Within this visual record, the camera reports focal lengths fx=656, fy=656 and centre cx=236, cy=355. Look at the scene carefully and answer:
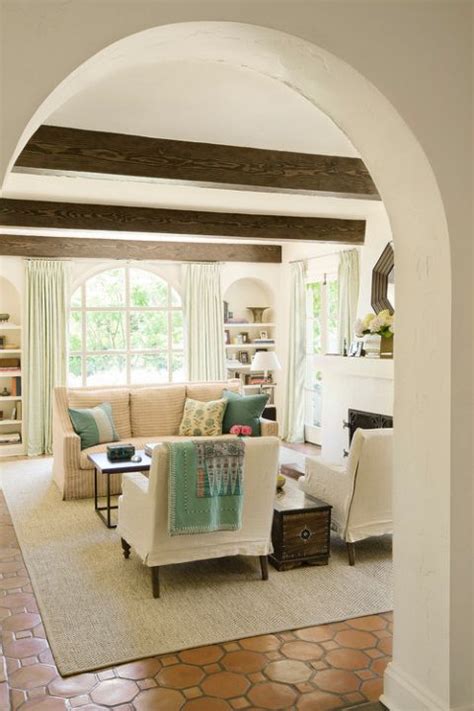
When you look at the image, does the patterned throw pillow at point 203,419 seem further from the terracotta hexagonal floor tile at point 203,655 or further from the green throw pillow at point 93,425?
the terracotta hexagonal floor tile at point 203,655

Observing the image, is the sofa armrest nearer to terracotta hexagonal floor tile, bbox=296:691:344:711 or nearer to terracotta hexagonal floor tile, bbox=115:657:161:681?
terracotta hexagonal floor tile, bbox=115:657:161:681

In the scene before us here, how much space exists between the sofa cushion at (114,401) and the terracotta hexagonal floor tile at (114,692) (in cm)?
389

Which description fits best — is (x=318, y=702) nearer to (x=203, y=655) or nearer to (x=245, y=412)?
(x=203, y=655)

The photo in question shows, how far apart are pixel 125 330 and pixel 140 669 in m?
6.11

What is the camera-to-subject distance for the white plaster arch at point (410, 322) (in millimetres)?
2105

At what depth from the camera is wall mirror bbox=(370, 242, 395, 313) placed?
643 cm

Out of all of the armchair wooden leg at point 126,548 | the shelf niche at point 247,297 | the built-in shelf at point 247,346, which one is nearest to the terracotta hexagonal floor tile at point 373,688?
the armchair wooden leg at point 126,548

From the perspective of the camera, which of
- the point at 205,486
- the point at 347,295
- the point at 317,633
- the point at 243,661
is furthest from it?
the point at 347,295

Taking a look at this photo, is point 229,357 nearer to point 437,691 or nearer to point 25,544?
point 25,544

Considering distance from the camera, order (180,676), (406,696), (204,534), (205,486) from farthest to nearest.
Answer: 1. (204,534)
2. (205,486)
3. (180,676)
4. (406,696)

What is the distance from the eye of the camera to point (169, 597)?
362 centimetres

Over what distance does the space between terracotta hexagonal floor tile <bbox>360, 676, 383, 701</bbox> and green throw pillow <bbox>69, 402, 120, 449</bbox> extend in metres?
3.82

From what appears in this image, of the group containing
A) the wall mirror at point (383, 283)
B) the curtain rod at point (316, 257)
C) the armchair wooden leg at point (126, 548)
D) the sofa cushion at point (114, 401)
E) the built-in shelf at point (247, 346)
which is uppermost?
the curtain rod at point (316, 257)

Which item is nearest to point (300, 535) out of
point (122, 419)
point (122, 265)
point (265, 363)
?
point (122, 419)
